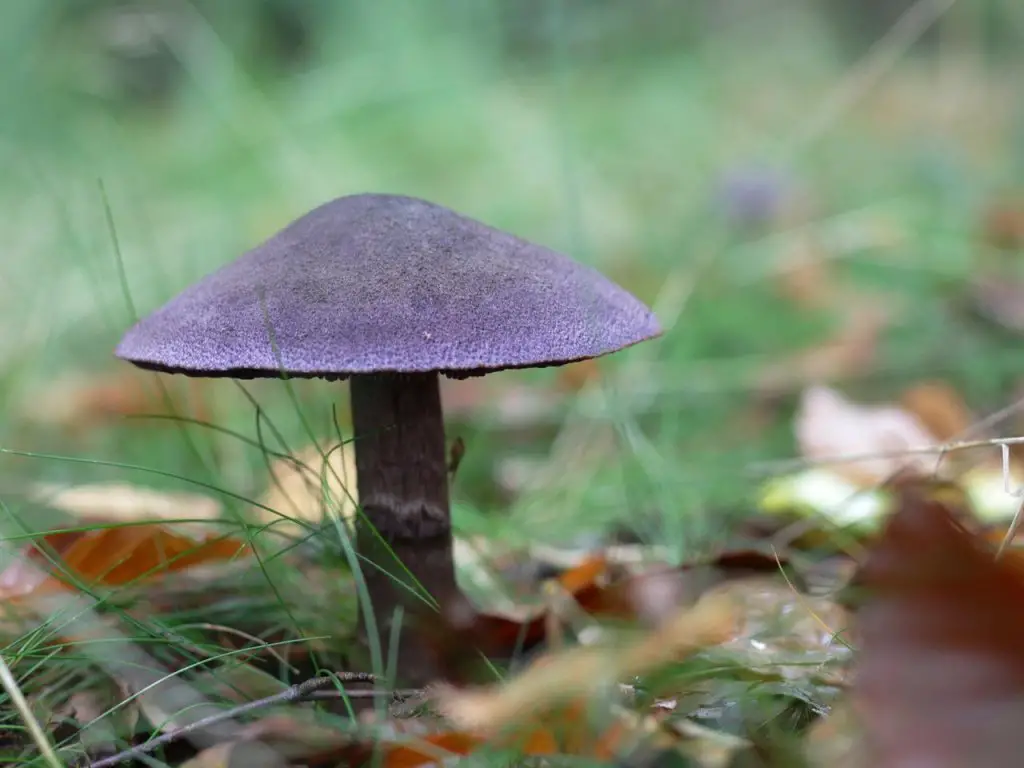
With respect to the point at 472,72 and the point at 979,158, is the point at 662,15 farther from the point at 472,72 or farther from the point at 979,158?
the point at 979,158

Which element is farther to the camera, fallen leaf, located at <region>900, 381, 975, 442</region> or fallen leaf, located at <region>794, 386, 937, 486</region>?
fallen leaf, located at <region>900, 381, 975, 442</region>

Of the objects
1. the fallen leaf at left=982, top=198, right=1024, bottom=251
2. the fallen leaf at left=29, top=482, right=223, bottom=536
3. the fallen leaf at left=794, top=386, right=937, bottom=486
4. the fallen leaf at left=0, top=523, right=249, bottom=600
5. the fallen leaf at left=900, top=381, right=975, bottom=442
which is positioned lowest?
the fallen leaf at left=900, top=381, right=975, bottom=442

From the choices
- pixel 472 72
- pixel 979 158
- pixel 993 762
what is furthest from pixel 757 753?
pixel 979 158

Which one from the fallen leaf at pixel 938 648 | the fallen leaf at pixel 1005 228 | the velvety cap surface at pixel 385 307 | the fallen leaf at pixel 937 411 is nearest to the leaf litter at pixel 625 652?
the fallen leaf at pixel 938 648

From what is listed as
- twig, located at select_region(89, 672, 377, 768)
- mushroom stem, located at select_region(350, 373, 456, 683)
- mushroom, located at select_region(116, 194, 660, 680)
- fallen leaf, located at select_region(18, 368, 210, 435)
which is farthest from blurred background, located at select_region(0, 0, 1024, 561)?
twig, located at select_region(89, 672, 377, 768)

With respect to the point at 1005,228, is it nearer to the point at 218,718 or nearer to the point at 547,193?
the point at 547,193

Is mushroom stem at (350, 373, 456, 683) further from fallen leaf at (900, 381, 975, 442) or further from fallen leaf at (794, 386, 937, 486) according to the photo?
fallen leaf at (900, 381, 975, 442)
